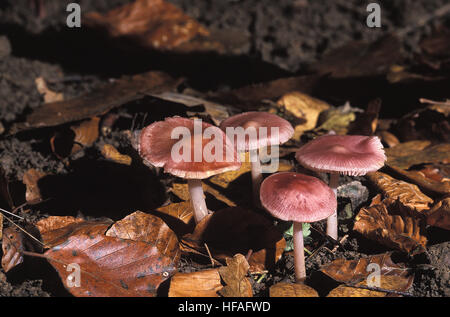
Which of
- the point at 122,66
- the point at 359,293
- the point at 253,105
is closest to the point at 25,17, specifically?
the point at 122,66

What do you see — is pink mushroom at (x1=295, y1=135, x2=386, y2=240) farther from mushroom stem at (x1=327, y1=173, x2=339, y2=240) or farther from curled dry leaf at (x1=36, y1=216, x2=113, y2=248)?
curled dry leaf at (x1=36, y1=216, x2=113, y2=248)

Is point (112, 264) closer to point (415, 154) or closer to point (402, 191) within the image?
point (402, 191)

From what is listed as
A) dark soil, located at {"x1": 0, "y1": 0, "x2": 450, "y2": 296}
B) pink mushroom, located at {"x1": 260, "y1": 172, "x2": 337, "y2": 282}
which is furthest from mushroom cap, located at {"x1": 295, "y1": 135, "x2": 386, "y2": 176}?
dark soil, located at {"x1": 0, "y1": 0, "x2": 450, "y2": 296}

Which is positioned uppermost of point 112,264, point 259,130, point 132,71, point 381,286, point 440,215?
point 132,71

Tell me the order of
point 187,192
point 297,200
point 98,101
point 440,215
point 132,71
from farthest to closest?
point 132,71 < point 98,101 < point 187,192 < point 440,215 < point 297,200

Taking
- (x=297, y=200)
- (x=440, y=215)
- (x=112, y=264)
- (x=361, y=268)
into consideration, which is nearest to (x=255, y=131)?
(x=297, y=200)

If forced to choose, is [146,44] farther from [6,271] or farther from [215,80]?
[6,271]
